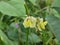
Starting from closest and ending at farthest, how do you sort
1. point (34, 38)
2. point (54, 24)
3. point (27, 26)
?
1. point (27, 26)
2. point (54, 24)
3. point (34, 38)

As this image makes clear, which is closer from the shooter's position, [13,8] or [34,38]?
[13,8]

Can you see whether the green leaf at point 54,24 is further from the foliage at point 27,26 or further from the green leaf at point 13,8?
the green leaf at point 13,8

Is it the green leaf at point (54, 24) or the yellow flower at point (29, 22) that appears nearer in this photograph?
the yellow flower at point (29, 22)

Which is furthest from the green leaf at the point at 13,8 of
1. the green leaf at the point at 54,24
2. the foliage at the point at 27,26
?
the green leaf at the point at 54,24

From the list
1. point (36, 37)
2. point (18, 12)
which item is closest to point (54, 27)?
point (36, 37)

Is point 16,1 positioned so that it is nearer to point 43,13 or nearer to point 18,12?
point 18,12

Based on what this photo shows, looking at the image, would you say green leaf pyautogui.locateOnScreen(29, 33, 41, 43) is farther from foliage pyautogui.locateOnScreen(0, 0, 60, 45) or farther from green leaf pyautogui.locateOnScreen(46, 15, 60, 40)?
green leaf pyautogui.locateOnScreen(46, 15, 60, 40)

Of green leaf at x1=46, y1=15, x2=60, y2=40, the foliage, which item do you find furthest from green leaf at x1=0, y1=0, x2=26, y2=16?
green leaf at x1=46, y1=15, x2=60, y2=40

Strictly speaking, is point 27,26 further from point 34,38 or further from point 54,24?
point 34,38

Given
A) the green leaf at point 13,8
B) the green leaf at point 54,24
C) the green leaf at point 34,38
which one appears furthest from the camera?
the green leaf at point 34,38

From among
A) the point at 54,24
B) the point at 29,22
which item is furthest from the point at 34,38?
the point at 29,22
